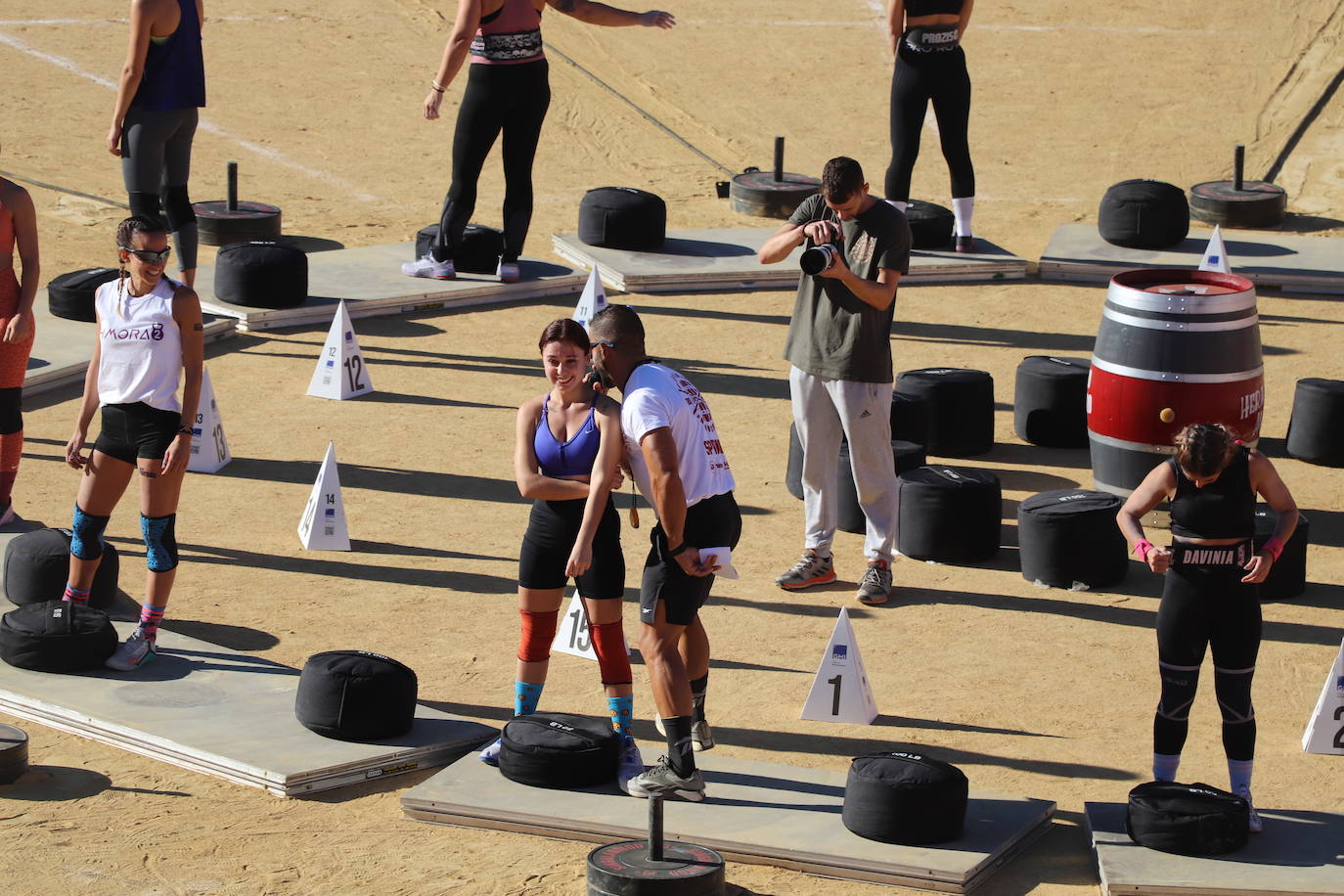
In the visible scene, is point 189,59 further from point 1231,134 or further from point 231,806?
point 1231,134

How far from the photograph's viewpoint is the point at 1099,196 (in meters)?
18.9

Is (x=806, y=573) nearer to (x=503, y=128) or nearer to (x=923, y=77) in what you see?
(x=503, y=128)

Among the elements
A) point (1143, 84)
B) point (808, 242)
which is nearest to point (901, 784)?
point (808, 242)

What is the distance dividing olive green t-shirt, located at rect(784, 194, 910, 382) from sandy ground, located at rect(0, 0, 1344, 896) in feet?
3.82

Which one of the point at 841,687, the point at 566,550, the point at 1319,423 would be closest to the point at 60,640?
the point at 566,550

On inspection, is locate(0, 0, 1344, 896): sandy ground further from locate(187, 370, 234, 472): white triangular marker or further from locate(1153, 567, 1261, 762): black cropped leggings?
locate(1153, 567, 1261, 762): black cropped leggings

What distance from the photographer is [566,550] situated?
7.45 metres

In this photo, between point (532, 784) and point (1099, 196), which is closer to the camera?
point (532, 784)

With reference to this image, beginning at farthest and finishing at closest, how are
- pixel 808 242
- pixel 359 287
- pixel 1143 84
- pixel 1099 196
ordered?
pixel 1143 84, pixel 1099 196, pixel 359 287, pixel 808 242

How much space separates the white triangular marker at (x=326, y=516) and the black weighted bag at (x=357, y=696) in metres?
2.25

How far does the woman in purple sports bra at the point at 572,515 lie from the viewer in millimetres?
7191

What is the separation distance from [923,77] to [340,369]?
5083 mm

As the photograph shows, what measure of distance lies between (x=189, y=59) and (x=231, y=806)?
6152mm

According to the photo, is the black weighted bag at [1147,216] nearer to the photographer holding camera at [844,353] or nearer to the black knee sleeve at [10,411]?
the photographer holding camera at [844,353]
